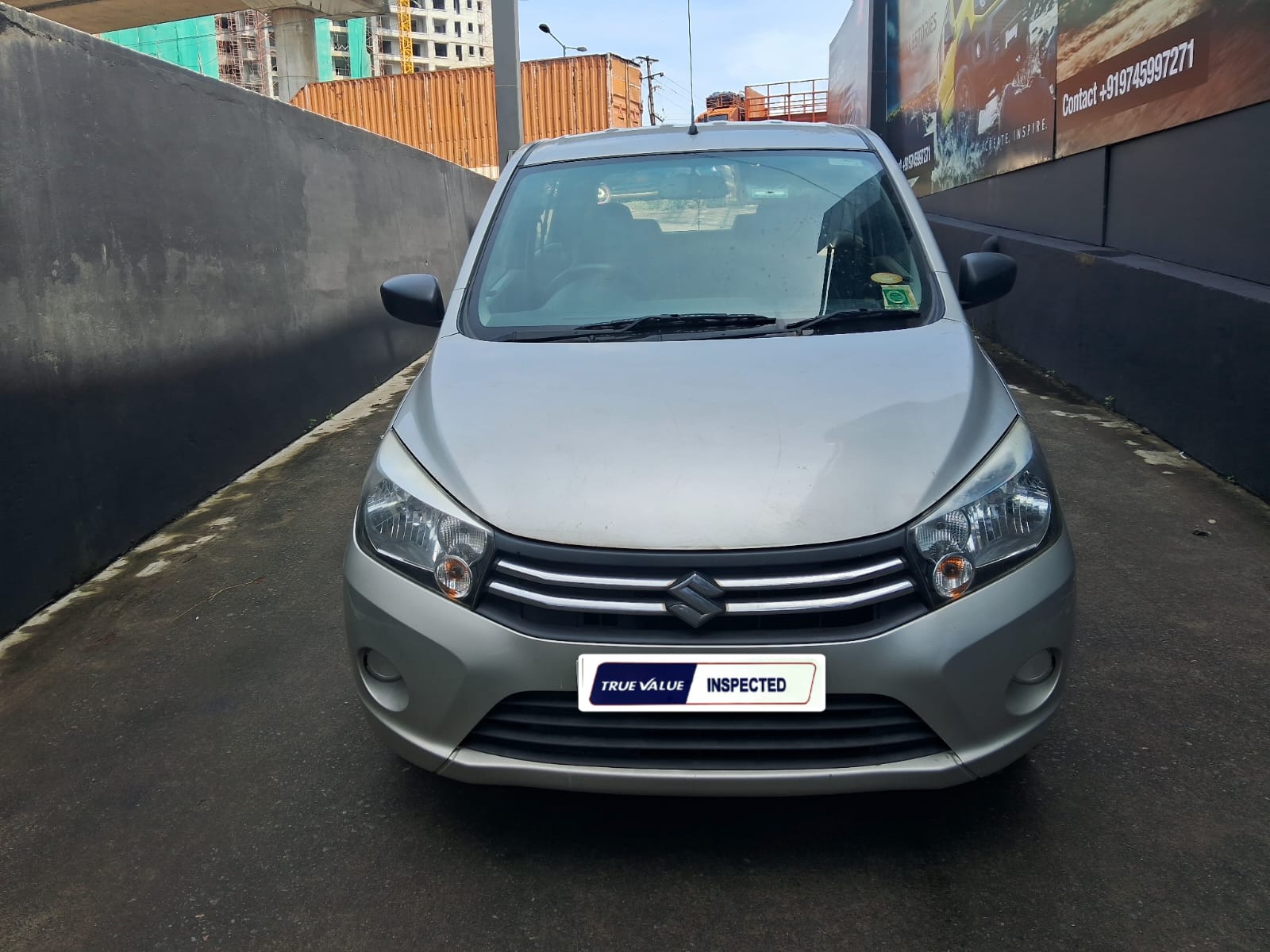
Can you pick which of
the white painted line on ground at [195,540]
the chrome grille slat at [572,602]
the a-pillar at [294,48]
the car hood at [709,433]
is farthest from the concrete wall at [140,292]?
the a-pillar at [294,48]

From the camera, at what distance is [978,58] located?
11273 millimetres

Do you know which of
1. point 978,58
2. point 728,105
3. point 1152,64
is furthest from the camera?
point 728,105

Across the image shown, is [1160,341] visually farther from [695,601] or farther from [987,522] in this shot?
[695,601]

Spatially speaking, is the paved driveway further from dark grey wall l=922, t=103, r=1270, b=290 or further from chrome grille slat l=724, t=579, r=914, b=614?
dark grey wall l=922, t=103, r=1270, b=290

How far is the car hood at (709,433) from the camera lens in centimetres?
220

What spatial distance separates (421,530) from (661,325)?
1063 mm

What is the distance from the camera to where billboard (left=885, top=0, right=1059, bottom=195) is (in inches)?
360

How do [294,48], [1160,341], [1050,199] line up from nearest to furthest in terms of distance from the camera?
[1160,341]
[1050,199]
[294,48]

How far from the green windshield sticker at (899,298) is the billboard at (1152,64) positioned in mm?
3317

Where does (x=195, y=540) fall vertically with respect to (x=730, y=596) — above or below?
below

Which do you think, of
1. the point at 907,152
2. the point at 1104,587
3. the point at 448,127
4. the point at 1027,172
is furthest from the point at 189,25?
the point at 1104,587

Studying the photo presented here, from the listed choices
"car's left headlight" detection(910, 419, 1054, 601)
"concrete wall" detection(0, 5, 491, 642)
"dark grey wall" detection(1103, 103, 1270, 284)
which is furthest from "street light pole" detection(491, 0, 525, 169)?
"car's left headlight" detection(910, 419, 1054, 601)

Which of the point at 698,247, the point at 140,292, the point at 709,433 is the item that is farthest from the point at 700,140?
the point at 140,292

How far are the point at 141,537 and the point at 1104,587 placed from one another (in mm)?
4129
